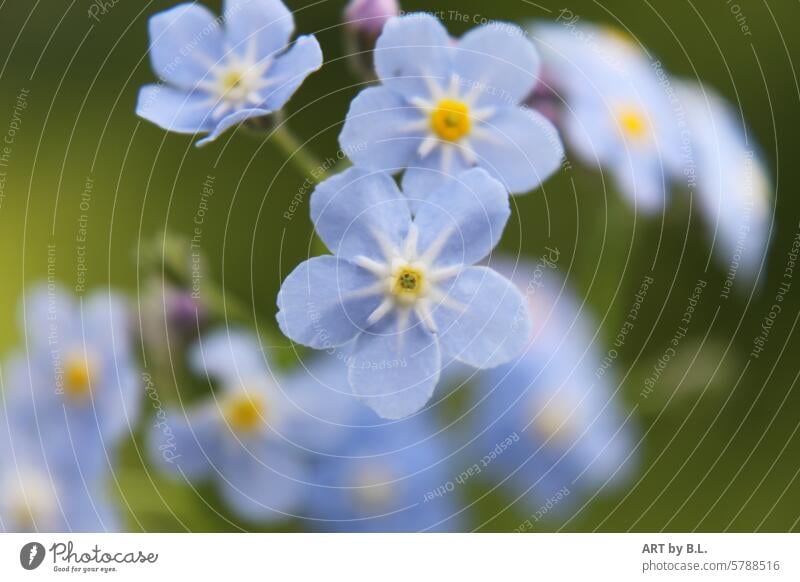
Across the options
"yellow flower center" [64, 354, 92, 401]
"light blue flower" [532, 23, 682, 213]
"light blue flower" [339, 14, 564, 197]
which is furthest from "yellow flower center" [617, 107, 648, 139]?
"yellow flower center" [64, 354, 92, 401]

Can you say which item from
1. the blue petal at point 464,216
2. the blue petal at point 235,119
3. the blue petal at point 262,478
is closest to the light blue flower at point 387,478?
the blue petal at point 262,478

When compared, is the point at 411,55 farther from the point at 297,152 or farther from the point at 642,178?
the point at 642,178

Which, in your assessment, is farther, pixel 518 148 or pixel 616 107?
pixel 616 107

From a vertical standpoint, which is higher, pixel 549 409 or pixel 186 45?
pixel 186 45

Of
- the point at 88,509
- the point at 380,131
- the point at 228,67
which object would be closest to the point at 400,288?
the point at 380,131

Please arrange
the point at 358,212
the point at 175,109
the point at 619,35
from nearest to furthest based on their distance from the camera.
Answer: the point at 358,212 < the point at 175,109 < the point at 619,35
